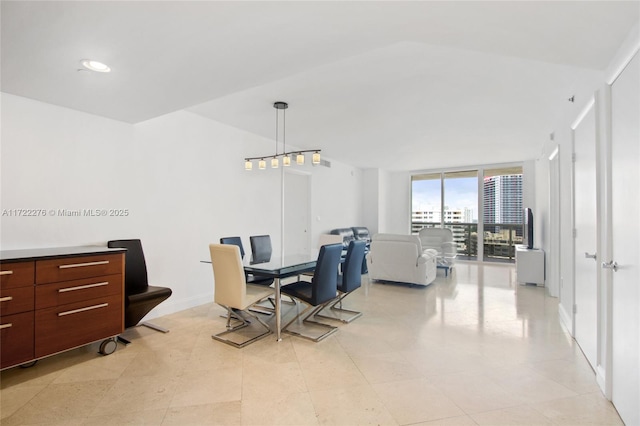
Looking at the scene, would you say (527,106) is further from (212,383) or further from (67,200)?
(67,200)

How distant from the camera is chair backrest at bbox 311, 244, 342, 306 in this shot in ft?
10.6

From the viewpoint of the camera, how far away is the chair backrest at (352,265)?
12.2 ft

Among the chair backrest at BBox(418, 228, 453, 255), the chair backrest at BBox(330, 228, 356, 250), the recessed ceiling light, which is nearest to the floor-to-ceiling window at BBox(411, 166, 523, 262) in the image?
the chair backrest at BBox(418, 228, 453, 255)

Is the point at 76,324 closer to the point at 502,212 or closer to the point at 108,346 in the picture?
the point at 108,346

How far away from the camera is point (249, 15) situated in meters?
1.80

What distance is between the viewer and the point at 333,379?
8.01 feet

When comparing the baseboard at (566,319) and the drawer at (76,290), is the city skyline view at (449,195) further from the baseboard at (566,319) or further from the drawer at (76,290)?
the drawer at (76,290)

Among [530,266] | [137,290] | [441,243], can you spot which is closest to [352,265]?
[137,290]

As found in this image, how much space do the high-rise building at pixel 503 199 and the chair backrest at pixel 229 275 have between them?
25.4 feet

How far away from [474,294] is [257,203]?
3885 millimetres

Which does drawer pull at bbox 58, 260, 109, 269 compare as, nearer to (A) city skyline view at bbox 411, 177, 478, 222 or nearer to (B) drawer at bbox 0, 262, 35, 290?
(B) drawer at bbox 0, 262, 35, 290

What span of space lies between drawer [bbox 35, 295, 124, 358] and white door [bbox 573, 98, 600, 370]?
408 centimetres

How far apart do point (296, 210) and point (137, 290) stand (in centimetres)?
402

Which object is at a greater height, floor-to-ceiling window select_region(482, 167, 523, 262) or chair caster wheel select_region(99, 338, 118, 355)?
floor-to-ceiling window select_region(482, 167, 523, 262)
